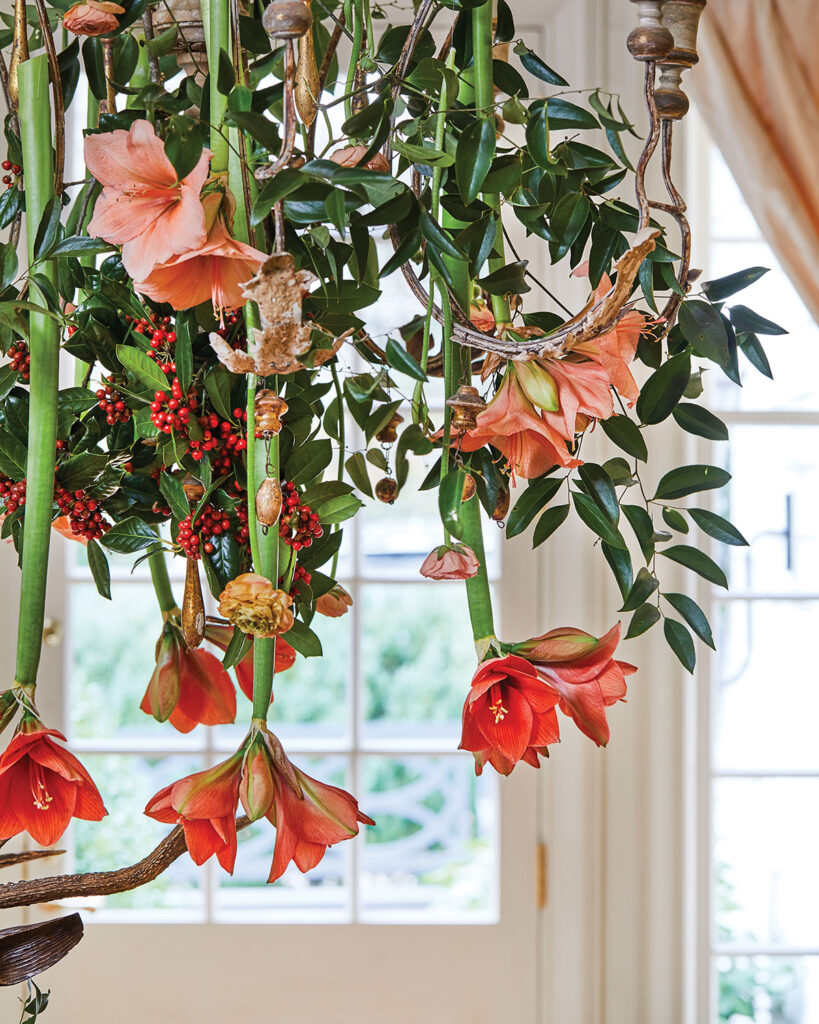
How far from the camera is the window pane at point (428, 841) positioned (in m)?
1.61

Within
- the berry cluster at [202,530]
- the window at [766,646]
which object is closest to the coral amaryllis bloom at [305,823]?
the berry cluster at [202,530]

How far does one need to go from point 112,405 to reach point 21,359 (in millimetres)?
52

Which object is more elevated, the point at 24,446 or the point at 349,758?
the point at 24,446

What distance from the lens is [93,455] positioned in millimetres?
453

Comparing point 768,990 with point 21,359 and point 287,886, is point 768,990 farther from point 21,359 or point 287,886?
point 21,359

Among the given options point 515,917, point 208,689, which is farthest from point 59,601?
point 208,689

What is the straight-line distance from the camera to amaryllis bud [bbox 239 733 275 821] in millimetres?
339

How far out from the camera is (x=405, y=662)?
1608 millimetres

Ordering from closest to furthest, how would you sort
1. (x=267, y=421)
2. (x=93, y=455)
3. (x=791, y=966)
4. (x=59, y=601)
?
(x=267, y=421) < (x=93, y=455) < (x=59, y=601) < (x=791, y=966)

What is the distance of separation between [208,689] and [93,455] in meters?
0.15

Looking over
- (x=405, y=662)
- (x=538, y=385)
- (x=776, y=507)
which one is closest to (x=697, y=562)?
(x=538, y=385)

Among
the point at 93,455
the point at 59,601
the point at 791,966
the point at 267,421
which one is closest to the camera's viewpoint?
the point at 267,421

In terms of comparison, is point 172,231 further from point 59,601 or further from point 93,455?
point 59,601

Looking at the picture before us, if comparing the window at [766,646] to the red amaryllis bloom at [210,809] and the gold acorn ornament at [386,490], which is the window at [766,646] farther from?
the red amaryllis bloom at [210,809]
